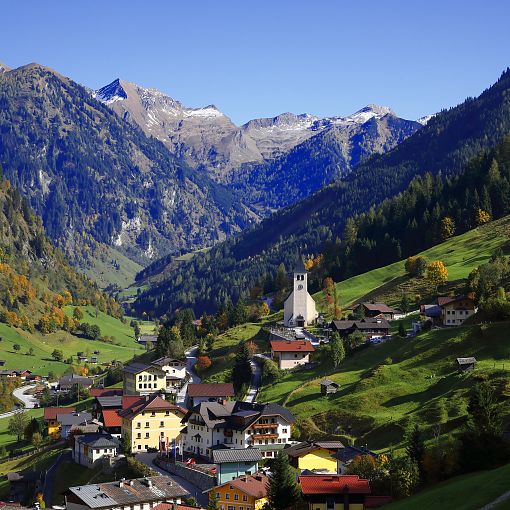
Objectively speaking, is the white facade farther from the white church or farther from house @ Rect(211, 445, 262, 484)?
house @ Rect(211, 445, 262, 484)

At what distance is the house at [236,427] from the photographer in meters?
106

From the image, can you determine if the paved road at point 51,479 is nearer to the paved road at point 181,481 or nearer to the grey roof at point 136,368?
the paved road at point 181,481

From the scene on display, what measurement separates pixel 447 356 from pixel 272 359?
37511 mm

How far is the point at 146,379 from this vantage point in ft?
483

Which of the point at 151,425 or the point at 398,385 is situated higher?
the point at 398,385

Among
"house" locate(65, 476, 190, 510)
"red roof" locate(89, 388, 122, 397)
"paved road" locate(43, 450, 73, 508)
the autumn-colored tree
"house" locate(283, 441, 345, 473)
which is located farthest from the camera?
the autumn-colored tree

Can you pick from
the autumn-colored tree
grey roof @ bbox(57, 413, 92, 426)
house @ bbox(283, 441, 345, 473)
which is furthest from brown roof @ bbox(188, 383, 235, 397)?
the autumn-colored tree

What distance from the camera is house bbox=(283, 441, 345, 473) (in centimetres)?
9256

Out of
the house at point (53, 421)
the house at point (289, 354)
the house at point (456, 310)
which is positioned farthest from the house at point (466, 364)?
the house at point (53, 421)

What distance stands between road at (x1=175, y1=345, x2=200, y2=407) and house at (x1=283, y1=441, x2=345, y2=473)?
1635 inches

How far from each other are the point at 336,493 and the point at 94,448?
43.7 m

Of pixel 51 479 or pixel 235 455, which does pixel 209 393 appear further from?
pixel 235 455

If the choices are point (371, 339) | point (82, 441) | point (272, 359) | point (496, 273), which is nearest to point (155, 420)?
point (82, 441)

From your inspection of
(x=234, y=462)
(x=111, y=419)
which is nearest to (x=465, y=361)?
(x=234, y=462)
